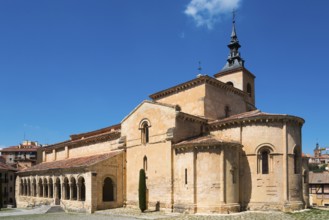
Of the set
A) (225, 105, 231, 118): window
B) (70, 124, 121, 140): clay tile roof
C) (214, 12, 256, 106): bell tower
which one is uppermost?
(214, 12, 256, 106): bell tower

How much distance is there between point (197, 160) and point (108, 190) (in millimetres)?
11289

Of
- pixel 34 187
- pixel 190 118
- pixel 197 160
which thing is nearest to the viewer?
pixel 197 160

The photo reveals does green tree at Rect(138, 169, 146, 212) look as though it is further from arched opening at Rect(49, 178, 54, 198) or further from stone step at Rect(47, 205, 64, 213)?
arched opening at Rect(49, 178, 54, 198)

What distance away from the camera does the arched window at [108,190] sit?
3192 cm

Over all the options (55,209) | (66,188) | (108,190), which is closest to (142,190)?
(108,190)

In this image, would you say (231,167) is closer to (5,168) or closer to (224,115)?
(224,115)

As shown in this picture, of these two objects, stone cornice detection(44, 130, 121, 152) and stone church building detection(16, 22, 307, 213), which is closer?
stone church building detection(16, 22, 307, 213)

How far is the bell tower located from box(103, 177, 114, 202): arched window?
17.9m

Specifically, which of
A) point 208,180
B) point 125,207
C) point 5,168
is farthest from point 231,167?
point 5,168

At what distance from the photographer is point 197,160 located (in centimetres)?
2539

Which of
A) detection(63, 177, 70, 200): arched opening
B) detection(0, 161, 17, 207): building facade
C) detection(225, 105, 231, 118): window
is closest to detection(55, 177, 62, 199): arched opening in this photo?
detection(63, 177, 70, 200): arched opening

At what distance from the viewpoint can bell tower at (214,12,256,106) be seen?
38188 mm

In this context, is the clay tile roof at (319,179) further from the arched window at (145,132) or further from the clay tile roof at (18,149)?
the clay tile roof at (18,149)

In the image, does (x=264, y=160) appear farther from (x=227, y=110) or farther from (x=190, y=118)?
(x=227, y=110)
